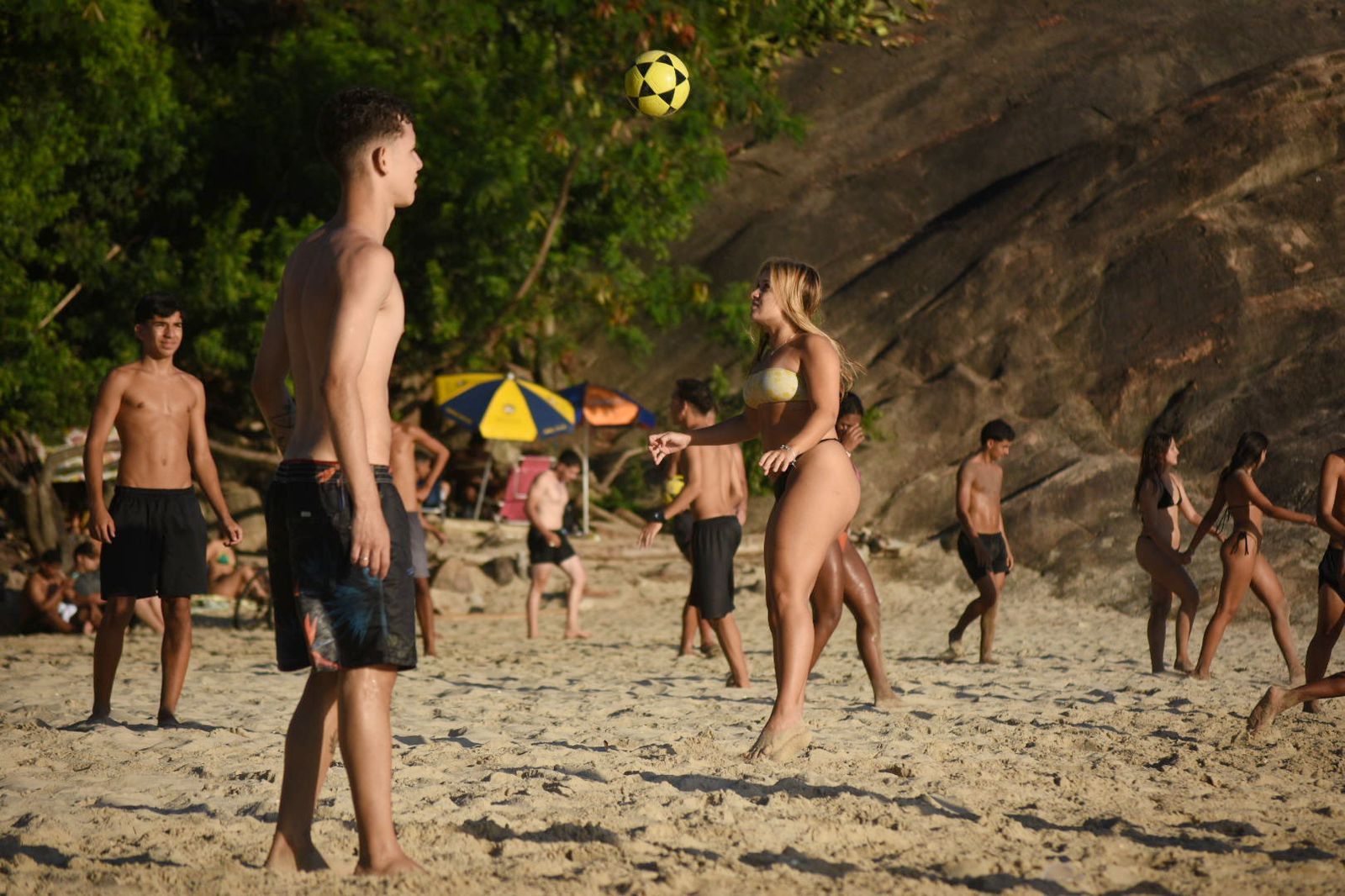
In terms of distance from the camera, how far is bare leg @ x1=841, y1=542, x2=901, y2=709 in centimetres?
679

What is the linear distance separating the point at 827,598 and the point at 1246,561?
3122mm

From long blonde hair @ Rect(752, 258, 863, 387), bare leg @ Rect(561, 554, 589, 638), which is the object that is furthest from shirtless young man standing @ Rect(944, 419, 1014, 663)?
long blonde hair @ Rect(752, 258, 863, 387)

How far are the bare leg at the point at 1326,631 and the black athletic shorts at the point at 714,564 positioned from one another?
3.22m

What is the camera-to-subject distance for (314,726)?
11.5ft

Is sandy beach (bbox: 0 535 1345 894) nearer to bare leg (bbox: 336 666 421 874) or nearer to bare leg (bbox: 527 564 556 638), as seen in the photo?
bare leg (bbox: 336 666 421 874)

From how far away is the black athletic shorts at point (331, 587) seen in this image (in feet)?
→ 10.8

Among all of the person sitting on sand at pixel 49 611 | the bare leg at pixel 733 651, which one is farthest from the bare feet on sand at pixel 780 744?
the person sitting on sand at pixel 49 611

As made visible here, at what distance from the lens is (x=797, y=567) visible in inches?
206

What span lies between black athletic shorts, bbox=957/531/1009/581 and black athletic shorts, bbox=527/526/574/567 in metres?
3.58

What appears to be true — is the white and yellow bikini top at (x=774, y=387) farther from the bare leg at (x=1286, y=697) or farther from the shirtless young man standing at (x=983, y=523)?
the shirtless young man standing at (x=983, y=523)

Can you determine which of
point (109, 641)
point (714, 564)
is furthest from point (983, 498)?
point (109, 641)

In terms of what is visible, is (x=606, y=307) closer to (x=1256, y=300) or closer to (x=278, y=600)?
(x=1256, y=300)

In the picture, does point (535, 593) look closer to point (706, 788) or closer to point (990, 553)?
point (990, 553)

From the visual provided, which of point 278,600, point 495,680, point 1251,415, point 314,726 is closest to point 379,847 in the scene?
point 314,726
